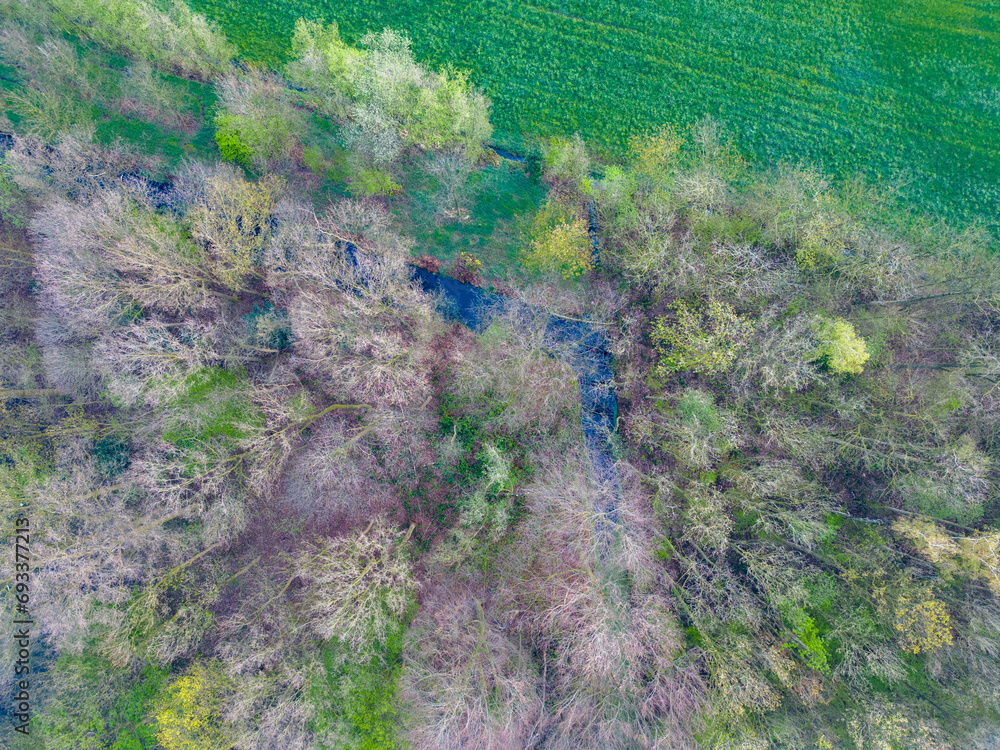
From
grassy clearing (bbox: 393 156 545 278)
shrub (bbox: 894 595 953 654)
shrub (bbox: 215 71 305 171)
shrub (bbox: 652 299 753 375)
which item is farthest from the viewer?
grassy clearing (bbox: 393 156 545 278)

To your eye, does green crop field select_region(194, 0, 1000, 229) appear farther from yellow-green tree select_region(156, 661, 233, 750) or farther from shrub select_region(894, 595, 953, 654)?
yellow-green tree select_region(156, 661, 233, 750)

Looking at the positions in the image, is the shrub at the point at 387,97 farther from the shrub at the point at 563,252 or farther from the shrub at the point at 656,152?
the shrub at the point at 656,152

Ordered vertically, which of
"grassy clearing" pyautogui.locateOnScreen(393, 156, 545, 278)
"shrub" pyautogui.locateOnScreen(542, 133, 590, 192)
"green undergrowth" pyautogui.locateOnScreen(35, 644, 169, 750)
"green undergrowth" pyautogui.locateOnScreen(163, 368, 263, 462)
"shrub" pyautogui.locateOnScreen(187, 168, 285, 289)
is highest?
"shrub" pyautogui.locateOnScreen(542, 133, 590, 192)

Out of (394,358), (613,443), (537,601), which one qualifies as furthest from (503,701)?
(394,358)

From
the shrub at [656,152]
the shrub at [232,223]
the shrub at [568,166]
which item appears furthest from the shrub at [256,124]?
the shrub at [656,152]

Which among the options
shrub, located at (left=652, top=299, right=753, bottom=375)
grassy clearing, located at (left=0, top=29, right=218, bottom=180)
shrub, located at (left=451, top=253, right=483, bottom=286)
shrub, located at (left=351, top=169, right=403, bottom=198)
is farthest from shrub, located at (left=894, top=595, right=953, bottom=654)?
grassy clearing, located at (left=0, top=29, right=218, bottom=180)

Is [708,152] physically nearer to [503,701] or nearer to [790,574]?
[790,574]
